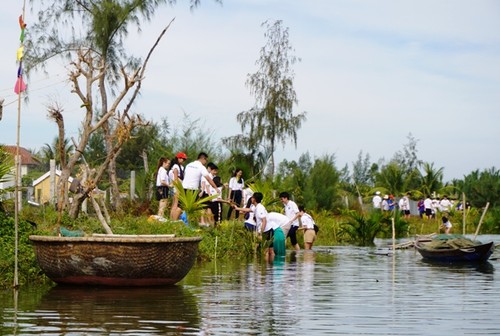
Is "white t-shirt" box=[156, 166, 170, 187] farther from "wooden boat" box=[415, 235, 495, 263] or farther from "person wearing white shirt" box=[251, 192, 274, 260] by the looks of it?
"wooden boat" box=[415, 235, 495, 263]

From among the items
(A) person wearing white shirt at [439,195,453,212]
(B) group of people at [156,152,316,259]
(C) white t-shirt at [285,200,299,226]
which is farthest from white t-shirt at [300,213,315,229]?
(A) person wearing white shirt at [439,195,453,212]

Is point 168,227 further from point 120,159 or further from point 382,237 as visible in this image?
point 120,159

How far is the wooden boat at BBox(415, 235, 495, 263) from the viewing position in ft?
80.8

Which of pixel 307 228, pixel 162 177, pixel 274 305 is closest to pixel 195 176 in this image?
pixel 162 177

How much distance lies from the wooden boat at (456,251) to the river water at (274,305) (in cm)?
345

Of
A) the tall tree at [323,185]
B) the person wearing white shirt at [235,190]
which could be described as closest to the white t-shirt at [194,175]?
the person wearing white shirt at [235,190]

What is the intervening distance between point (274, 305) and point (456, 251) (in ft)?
37.6

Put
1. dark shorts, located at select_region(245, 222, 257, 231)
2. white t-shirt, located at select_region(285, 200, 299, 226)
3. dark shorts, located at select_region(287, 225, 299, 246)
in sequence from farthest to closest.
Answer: dark shorts, located at select_region(287, 225, 299, 246) < white t-shirt, located at select_region(285, 200, 299, 226) < dark shorts, located at select_region(245, 222, 257, 231)

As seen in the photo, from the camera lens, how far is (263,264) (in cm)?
2253

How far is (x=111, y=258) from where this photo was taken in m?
15.9

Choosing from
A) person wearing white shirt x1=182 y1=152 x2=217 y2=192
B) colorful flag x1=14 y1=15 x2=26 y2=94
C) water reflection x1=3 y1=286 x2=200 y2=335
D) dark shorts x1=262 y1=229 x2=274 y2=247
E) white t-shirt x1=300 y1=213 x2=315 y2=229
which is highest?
colorful flag x1=14 y1=15 x2=26 y2=94

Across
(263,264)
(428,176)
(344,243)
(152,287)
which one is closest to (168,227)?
(263,264)

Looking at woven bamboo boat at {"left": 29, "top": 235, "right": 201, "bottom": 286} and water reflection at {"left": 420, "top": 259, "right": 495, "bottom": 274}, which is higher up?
woven bamboo boat at {"left": 29, "top": 235, "right": 201, "bottom": 286}

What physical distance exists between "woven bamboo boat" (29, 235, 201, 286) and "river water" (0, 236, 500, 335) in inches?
8.9
